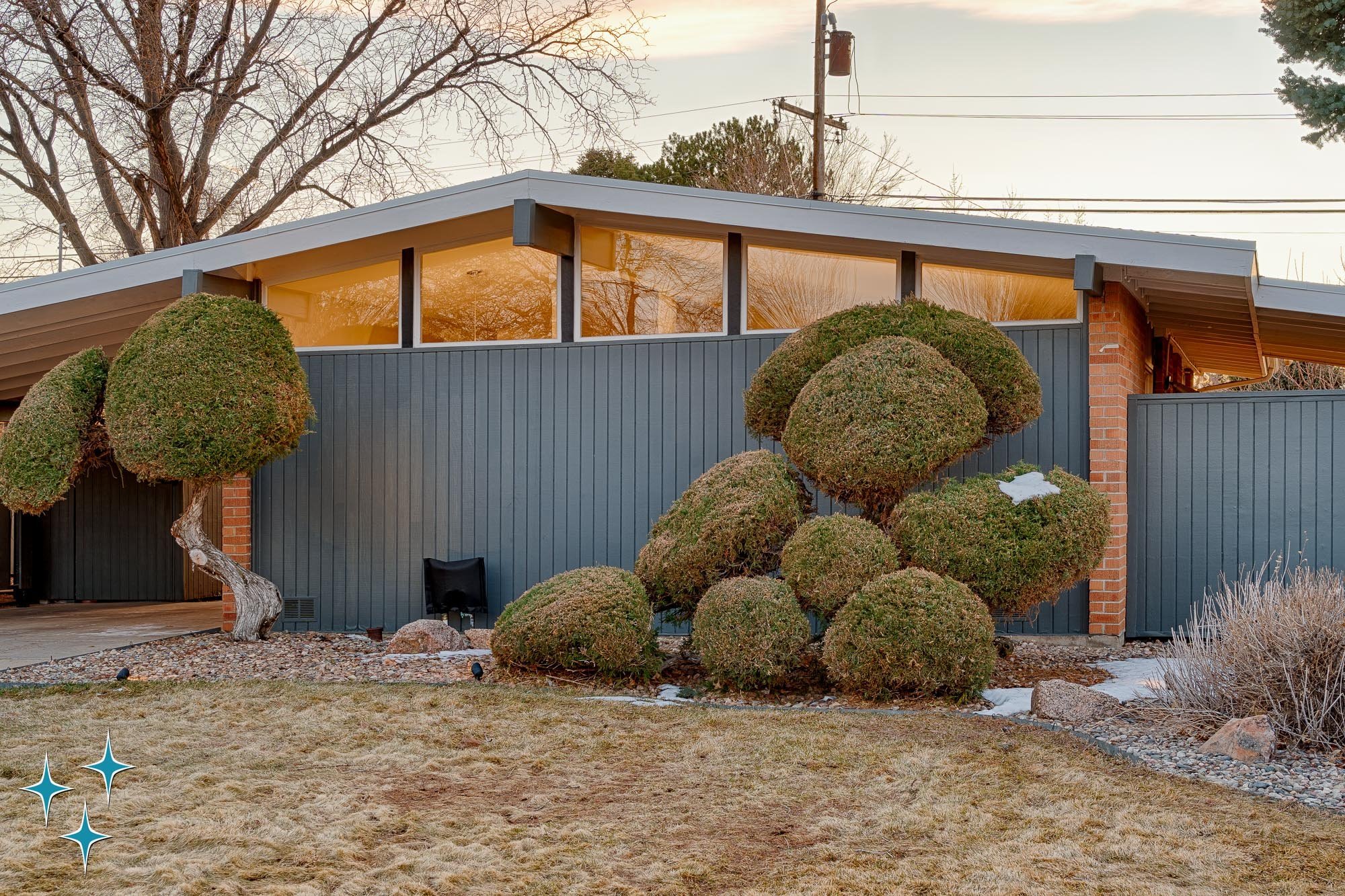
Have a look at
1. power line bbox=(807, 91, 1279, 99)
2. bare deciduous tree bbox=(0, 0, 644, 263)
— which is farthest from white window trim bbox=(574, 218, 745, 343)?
power line bbox=(807, 91, 1279, 99)

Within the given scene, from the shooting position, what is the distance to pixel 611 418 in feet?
31.2

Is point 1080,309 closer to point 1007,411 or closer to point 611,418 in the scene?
point 1007,411

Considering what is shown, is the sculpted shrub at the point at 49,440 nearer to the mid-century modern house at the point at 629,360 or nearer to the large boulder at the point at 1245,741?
the mid-century modern house at the point at 629,360

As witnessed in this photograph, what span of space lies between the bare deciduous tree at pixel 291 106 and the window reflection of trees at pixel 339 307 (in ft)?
25.8

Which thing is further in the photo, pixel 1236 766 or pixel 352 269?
pixel 352 269

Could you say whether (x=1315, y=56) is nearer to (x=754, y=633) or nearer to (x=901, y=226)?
(x=901, y=226)

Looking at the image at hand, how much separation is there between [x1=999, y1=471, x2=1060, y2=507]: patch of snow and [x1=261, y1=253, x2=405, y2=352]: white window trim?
540cm

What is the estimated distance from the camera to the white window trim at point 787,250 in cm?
887

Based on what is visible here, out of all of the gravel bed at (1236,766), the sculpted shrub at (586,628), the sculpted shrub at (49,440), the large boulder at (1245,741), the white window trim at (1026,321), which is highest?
the white window trim at (1026,321)

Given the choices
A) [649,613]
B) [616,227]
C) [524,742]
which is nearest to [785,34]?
[616,227]

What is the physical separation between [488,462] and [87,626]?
13.9ft

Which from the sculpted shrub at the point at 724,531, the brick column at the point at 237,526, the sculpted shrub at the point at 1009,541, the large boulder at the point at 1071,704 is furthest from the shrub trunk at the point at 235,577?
the large boulder at the point at 1071,704

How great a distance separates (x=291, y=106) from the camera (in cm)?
1811

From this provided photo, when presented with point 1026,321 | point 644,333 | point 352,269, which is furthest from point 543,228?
point 1026,321
